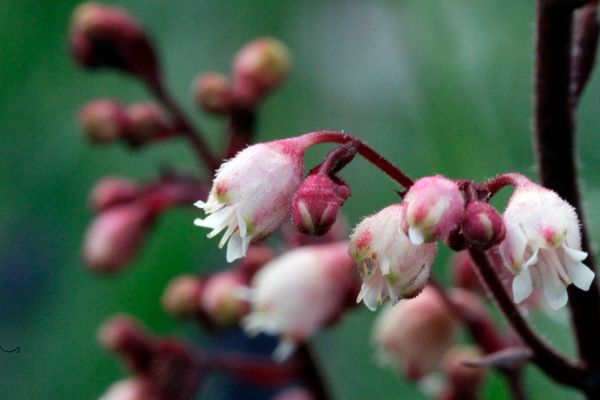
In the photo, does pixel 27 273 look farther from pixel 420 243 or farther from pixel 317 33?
pixel 420 243

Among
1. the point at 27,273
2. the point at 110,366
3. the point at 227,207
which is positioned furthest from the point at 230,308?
the point at 27,273

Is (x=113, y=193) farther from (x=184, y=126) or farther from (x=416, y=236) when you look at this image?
(x=416, y=236)

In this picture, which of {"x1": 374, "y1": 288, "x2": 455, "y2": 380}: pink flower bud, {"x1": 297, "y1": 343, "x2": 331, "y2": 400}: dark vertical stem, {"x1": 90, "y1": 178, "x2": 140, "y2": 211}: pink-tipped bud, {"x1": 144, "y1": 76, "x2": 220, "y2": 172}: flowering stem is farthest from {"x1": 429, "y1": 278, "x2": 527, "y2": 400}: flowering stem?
{"x1": 90, "y1": 178, "x2": 140, "y2": 211}: pink-tipped bud

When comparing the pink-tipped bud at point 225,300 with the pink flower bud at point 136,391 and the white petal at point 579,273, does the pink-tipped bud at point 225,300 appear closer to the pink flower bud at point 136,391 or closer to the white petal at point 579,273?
the pink flower bud at point 136,391

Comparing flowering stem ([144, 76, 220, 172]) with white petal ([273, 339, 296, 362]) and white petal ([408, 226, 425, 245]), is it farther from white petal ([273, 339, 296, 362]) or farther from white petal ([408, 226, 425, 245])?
white petal ([408, 226, 425, 245])

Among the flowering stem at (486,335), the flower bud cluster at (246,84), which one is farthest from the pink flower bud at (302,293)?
the flower bud cluster at (246,84)
